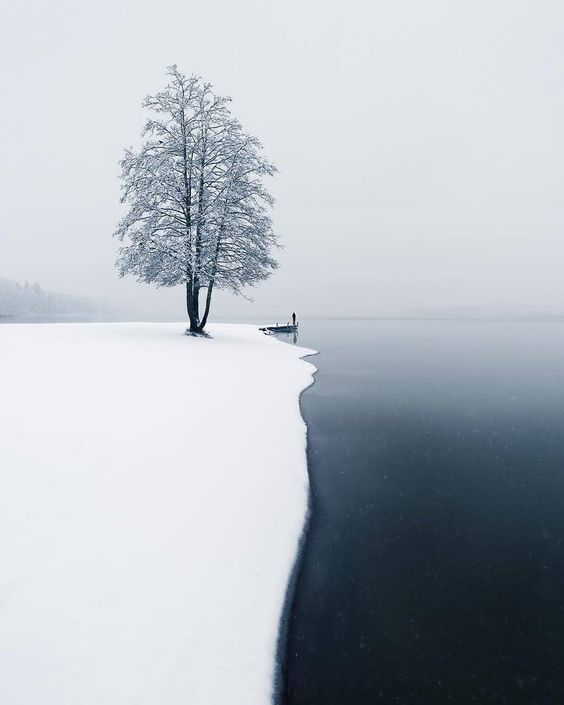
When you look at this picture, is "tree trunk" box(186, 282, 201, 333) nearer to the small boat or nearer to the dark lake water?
the dark lake water

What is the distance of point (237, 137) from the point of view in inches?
884

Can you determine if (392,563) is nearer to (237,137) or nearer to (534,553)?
(534,553)

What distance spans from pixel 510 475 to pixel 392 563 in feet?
15.2

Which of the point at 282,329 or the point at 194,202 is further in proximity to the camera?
the point at 282,329

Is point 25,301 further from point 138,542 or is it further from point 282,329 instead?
point 138,542

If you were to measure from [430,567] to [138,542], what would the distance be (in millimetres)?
4016

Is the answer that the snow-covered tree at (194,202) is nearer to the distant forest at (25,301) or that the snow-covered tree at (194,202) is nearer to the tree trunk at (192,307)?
the tree trunk at (192,307)

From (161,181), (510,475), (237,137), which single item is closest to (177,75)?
(237,137)

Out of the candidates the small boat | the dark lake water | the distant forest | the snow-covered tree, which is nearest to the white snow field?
the dark lake water

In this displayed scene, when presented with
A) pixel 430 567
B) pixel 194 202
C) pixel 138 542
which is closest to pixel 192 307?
pixel 194 202

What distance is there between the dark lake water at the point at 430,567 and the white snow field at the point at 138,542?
62 centimetres

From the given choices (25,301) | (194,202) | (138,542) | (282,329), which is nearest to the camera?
(138,542)

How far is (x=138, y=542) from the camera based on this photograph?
15.5ft

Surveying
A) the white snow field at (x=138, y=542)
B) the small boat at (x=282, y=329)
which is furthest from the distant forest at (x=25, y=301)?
the white snow field at (x=138, y=542)
